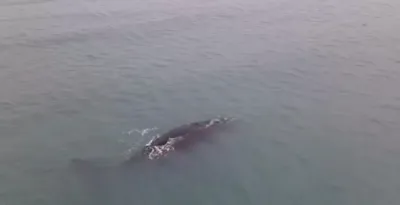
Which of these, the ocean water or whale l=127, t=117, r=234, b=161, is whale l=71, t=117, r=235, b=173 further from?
the ocean water

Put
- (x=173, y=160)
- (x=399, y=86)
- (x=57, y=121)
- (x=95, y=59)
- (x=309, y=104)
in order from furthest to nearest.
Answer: (x=95, y=59), (x=399, y=86), (x=309, y=104), (x=57, y=121), (x=173, y=160)

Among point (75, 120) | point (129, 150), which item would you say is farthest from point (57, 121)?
point (129, 150)

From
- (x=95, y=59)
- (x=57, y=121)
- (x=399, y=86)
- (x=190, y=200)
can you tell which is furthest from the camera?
(x=95, y=59)

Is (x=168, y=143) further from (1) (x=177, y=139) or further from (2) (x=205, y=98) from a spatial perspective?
(2) (x=205, y=98)

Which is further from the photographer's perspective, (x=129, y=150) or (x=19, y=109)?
(x=19, y=109)

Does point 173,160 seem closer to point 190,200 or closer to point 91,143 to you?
point 190,200

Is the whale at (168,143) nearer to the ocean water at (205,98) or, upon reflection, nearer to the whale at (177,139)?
the whale at (177,139)

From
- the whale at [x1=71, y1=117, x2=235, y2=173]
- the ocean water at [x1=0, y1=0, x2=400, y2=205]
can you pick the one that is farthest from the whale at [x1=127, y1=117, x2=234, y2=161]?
the ocean water at [x1=0, y1=0, x2=400, y2=205]

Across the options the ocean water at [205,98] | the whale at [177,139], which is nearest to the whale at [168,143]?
the whale at [177,139]
